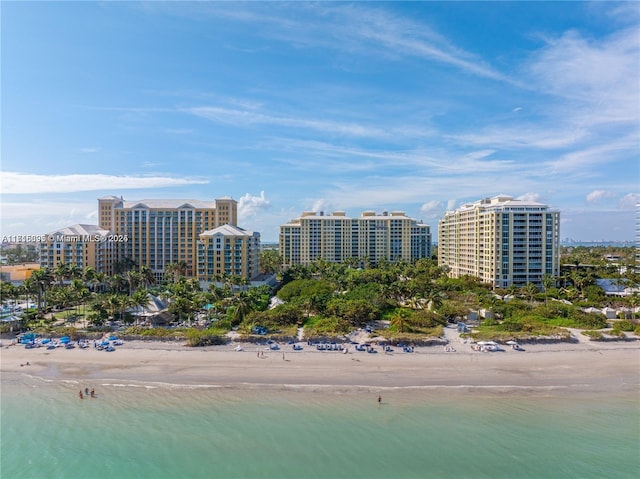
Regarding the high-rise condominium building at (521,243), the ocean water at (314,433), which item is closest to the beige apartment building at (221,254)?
the ocean water at (314,433)

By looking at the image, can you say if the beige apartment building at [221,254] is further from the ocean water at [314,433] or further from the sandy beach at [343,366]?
the ocean water at [314,433]

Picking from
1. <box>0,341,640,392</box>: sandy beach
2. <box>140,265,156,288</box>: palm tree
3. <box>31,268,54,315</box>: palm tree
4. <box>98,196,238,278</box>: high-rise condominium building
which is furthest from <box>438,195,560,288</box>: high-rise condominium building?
<box>31,268,54,315</box>: palm tree

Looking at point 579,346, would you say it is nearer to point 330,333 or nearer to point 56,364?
point 330,333

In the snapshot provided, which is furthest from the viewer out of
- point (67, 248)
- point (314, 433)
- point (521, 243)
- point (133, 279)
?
point (67, 248)

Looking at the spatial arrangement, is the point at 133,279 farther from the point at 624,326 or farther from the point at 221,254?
the point at 624,326

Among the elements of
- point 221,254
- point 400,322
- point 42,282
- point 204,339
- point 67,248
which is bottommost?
point 204,339

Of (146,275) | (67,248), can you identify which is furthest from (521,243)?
(67,248)
